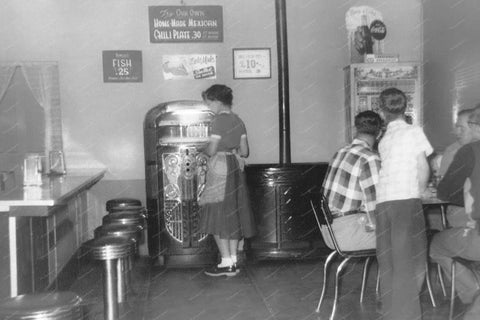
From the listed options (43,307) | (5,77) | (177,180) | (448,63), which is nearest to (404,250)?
(43,307)

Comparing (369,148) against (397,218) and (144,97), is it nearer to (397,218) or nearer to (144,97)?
(397,218)

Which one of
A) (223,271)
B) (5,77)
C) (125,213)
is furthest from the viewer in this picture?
(5,77)

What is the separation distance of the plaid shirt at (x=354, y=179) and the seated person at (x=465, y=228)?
0.43m

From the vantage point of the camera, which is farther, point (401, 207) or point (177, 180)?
point (177, 180)

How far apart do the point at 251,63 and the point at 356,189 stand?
9.50 ft

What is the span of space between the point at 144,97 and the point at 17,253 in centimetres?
302

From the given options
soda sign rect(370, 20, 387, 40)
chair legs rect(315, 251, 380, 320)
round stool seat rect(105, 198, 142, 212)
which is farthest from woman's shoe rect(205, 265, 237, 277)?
soda sign rect(370, 20, 387, 40)

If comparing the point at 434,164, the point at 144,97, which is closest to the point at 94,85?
the point at 144,97

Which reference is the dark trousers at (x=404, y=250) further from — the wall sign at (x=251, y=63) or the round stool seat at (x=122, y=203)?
the wall sign at (x=251, y=63)

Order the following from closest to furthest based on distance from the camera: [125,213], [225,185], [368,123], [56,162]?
[368,123] < [125,213] < [225,185] < [56,162]

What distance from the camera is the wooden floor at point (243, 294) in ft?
14.1

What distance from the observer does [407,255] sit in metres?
3.59

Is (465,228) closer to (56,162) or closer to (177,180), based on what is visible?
(177,180)

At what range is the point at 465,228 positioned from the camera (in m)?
3.65
